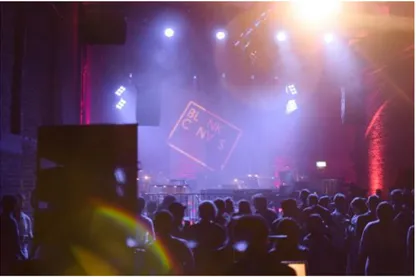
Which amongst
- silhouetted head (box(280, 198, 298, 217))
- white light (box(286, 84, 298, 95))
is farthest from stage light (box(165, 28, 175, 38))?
silhouetted head (box(280, 198, 298, 217))

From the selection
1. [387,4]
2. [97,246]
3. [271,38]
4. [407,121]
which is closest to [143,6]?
[271,38]

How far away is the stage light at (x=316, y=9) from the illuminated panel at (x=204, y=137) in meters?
8.45

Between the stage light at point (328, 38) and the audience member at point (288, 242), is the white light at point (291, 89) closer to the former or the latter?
the stage light at point (328, 38)

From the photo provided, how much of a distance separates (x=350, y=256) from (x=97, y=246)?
388cm

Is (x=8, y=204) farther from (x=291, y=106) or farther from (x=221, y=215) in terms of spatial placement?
(x=291, y=106)

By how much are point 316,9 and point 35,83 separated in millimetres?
8684

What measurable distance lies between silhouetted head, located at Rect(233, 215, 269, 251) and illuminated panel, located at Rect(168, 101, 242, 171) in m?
18.9

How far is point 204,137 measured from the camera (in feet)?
77.4

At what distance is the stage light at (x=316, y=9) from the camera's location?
1275 cm

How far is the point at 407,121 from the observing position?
445 inches

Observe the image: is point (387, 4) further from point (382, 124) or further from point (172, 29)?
point (172, 29)

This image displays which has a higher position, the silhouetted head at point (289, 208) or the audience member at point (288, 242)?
the silhouetted head at point (289, 208)

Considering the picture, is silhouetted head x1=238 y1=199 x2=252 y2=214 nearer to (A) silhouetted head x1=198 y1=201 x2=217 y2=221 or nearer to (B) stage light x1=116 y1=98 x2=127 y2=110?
(A) silhouetted head x1=198 y1=201 x2=217 y2=221

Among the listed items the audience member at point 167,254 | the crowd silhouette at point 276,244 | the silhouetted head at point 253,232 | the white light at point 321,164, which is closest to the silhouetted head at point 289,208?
the crowd silhouette at point 276,244
